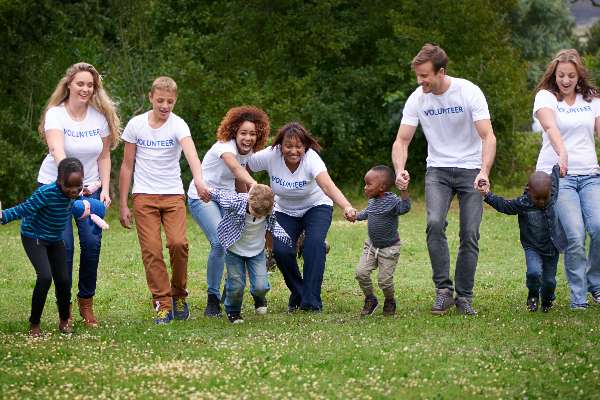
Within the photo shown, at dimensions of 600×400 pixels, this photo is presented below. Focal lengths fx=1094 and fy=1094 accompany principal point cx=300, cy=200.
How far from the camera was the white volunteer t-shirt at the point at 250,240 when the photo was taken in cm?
1054

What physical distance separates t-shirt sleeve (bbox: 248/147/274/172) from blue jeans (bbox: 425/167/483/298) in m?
1.68

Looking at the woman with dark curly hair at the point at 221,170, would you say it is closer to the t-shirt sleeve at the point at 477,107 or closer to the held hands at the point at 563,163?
the t-shirt sleeve at the point at 477,107

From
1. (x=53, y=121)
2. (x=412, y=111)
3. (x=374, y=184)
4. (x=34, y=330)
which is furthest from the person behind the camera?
(x=412, y=111)

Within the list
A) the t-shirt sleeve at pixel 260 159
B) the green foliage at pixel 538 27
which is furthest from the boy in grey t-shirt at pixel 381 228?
the green foliage at pixel 538 27

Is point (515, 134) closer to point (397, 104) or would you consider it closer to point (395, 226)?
point (397, 104)

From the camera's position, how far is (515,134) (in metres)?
29.7

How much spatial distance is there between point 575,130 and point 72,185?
4881 mm

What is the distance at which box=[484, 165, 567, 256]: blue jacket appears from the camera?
34.9ft

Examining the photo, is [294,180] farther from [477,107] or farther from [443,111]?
A: [477,107]

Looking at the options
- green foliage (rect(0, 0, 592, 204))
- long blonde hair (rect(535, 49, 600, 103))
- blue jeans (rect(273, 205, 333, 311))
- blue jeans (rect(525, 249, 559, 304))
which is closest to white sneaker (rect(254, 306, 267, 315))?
blue jeans (rect(273, 205, 333, 311))

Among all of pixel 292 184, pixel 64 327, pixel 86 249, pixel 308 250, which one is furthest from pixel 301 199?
pixel 64 327

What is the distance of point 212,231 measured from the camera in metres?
11.0

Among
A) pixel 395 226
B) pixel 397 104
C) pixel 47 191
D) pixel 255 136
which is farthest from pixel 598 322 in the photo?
pixel 397 104

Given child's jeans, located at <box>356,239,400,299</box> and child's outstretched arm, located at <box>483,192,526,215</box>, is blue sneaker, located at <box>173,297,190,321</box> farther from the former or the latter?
child's outstretched arm, located at <box>483,192,526,215</box>
